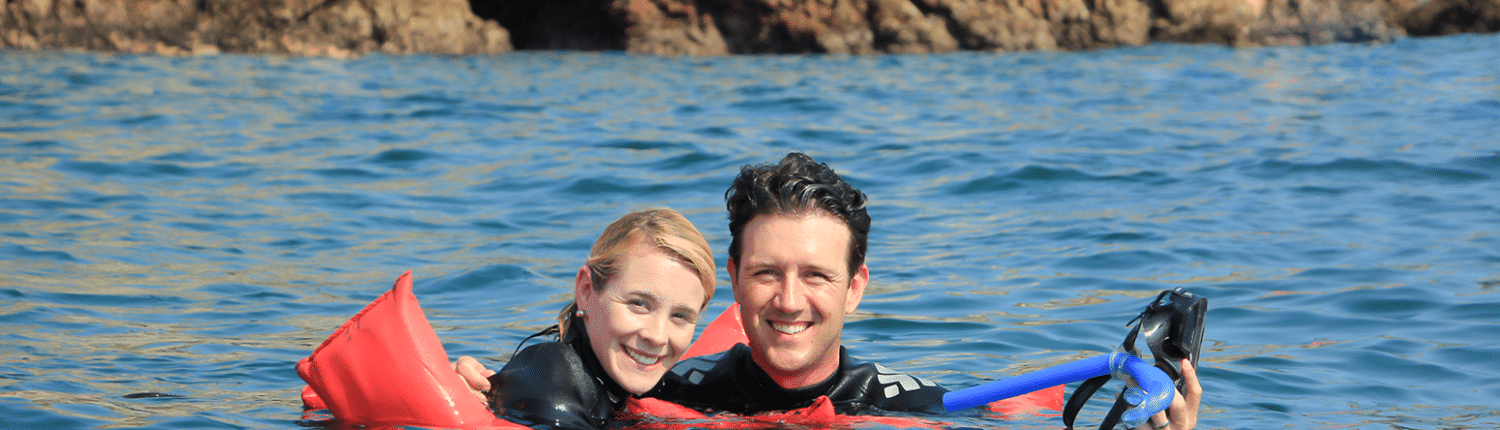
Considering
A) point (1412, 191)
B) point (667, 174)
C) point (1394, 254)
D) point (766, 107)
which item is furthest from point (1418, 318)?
point (766, 107)

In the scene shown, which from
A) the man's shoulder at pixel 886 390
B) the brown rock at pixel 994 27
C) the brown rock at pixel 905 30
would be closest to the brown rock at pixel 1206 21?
the brown rock at pixel 994 27

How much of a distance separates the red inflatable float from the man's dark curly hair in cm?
52

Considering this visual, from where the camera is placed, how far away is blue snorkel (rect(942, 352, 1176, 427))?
293 cm

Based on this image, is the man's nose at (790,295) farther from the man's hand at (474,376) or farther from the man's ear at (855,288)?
the man's hand at (474,376)

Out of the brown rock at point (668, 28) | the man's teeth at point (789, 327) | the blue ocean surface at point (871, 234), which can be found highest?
the man's teeth at point (789, 327)

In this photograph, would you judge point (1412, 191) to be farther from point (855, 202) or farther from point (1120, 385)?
point (855, 202)

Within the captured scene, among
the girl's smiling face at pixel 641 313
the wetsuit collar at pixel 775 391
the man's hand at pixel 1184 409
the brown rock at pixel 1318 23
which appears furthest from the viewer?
the brown rock at pixel 1318 23

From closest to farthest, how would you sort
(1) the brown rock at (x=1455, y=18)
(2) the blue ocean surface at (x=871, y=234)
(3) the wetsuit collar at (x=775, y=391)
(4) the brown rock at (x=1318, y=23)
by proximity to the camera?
(3) the wetsuit collar at (x=775, y=391)
(2) the blue ocean surface at (x=871, y=234)
(4) the brown rock at (x=1318, y=23)
(1) the brown rock at (x=1455, y=18)

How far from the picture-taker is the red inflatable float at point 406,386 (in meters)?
3.69

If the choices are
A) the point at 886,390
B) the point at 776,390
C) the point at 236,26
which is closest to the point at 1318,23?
the point at 236,26

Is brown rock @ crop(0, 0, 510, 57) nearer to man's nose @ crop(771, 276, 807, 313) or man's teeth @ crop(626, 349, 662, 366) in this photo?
man's teeth @ crop(626, 349, 662, 366)

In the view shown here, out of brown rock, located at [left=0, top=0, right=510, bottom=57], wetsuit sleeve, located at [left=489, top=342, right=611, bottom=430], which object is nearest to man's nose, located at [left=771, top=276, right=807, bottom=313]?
wetsuit sleeve, located at [left=489, top=342, right=611, bottom=430]

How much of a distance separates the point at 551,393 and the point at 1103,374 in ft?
4.96

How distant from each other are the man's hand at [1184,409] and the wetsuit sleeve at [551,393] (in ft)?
5.09
